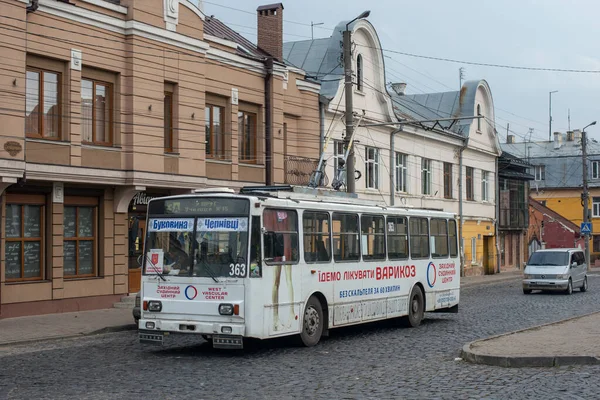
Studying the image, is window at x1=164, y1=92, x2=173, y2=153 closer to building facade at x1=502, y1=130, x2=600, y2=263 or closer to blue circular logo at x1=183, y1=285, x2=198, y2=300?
blue circular logo at x1=183, y1=285, x2=198, y2=300

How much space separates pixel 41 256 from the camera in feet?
74.3

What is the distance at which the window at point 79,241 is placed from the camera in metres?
23.5

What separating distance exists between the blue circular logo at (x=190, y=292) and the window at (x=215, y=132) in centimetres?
1338

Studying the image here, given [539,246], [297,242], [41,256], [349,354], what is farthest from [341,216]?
[539,246]

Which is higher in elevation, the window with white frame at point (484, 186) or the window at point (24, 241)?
the window with white frame at point (484, 186)

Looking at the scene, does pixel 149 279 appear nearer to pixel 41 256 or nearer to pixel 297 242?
pixel 297 242

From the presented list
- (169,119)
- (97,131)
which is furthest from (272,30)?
(97,131)

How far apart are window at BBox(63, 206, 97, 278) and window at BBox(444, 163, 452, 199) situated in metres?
26.0

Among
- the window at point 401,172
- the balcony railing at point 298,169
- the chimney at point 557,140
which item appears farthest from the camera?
the chimney at point 557,140

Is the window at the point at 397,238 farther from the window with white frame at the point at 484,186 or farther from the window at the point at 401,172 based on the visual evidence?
the window with white frame at the point at 484,186

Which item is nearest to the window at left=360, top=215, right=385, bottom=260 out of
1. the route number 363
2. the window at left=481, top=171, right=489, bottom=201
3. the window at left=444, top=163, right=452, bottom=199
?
the route number 363

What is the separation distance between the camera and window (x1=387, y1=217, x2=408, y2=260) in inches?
Result: 770

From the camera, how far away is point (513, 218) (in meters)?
57.0

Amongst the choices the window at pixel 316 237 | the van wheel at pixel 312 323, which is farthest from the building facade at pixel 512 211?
the van wheel at pixel 312 323
